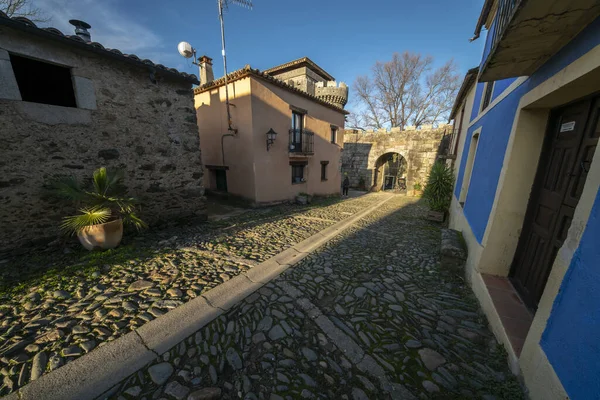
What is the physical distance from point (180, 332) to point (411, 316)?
287 centimetres

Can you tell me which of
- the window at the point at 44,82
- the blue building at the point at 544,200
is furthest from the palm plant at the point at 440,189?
the window at the point at 44,82

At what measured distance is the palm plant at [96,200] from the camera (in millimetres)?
3906

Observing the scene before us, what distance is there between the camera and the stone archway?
1712 centimetres

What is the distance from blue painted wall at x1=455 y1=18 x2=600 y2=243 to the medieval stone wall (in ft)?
35.7

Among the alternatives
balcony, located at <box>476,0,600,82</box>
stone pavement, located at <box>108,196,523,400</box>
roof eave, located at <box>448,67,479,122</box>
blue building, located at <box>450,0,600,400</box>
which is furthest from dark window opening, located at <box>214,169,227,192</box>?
roof eave, located at <box>448,67,479,122</box>

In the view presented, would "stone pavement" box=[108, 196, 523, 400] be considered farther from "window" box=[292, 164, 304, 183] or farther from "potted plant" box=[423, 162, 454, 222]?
"window" box=[292, 164, 304, 183]

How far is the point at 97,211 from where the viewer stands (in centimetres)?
404

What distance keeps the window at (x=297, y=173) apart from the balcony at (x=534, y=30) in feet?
28.0

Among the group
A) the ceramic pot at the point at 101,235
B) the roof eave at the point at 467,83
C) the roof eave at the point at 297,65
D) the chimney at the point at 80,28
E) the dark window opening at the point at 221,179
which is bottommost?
the ceramic pot at the point at 101,235

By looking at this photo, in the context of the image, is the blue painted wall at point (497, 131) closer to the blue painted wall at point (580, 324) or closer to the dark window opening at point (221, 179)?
the blue painted wall at point (580, 324)

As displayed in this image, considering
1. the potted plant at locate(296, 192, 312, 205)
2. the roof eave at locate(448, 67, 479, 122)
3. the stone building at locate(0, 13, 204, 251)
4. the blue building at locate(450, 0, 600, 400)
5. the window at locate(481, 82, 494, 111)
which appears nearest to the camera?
the blue building at locate(450, 0, 600, 400)

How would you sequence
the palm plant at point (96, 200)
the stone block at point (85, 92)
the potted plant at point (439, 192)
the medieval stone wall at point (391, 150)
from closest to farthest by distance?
1. the palm plant at point (96, 200)
2. the stone block at point (85, 92)
3. the potted plant at point (439, 192)
4. the medieval stone wall at point (391, 150)

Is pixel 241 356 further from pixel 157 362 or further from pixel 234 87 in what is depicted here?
pixel 234 87

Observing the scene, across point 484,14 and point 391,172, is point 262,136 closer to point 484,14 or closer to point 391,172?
point 484,14
